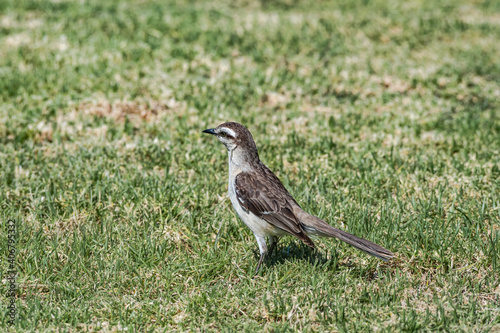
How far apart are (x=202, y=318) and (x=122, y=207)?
2227 millimetres

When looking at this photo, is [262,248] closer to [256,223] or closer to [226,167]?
[256,223]

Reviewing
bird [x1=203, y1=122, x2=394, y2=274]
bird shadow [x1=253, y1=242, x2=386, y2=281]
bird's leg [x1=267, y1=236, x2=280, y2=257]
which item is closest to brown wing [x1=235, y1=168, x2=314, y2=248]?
bird [x1=203, y1=122, x2=394, y2=274]

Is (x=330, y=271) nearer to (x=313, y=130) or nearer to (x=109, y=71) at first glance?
(x=313, y=130)

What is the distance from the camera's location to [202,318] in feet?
17.6

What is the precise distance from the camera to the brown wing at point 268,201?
19.3ft

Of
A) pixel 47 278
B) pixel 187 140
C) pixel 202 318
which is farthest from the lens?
pixel 187 140

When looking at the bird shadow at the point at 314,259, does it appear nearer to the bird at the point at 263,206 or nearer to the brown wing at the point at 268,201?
the bird at the point at 263,206

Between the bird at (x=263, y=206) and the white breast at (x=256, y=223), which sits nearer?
the bird at (x=263, y=206)

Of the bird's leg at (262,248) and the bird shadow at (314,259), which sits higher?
the bird's leg at (262,248)

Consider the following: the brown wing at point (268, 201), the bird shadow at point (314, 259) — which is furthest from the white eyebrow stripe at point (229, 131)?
the bird shadow at point (314, 259)

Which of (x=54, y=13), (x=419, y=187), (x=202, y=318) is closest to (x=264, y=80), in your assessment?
(x=419, y=187)

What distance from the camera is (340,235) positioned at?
5582 mm

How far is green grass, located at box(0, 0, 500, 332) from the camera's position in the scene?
18.1ft

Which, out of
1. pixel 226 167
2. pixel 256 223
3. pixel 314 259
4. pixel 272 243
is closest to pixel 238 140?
pixel 256 223
